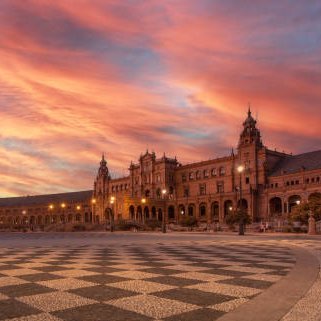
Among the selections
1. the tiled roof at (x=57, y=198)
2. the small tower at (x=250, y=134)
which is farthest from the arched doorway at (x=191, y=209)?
the tiled roof at (x=57, y=198)

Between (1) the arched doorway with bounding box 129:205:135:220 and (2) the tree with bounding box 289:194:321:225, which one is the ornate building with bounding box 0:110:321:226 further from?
(2) the tree with bounding box 289:194:321:225

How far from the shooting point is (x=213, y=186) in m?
113

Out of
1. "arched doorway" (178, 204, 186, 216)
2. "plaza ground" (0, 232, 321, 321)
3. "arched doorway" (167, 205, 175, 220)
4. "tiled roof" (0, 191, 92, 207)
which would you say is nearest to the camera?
"plaza ground" (0, 232, 321, 321)

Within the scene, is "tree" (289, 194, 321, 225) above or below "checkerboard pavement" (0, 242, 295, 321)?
above

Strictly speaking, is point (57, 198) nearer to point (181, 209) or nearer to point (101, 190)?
point (101, 190)

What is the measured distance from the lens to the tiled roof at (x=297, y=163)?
302ft

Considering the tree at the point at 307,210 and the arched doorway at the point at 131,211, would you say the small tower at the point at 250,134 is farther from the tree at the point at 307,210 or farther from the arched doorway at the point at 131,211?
the tree at the point at 307,210

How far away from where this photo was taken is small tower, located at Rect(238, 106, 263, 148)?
102 metres

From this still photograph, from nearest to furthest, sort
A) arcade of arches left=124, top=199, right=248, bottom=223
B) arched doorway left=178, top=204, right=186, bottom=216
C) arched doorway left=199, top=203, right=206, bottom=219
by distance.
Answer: arcade of arches left=124, top=199, right=248, bottom=223 < arched doorway left=199, top=203, right=206, bottom=219 < arched doorway left=178, top=204, right=186, bottom=216

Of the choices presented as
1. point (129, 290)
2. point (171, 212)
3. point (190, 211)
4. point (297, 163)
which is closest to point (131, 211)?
point (171, 212)

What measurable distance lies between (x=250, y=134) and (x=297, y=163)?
43.5 feet

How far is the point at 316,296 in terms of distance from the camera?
7.45 metres

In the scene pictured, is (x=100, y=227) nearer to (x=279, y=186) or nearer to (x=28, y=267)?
(x=279, y=186)

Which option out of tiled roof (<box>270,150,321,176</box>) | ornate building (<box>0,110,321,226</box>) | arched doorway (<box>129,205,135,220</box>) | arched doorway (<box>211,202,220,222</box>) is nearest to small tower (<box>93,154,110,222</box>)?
ornate building (<box>0,110,321,226</box>)
